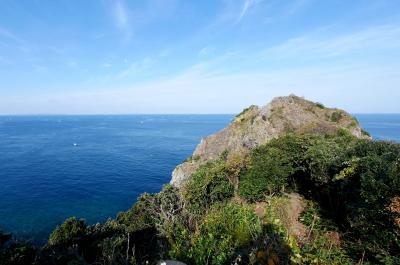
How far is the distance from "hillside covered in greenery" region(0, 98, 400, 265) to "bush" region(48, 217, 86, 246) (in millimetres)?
88

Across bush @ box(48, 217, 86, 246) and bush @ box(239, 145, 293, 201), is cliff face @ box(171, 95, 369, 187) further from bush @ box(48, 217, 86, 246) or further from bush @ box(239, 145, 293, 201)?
bush @ box(239, 145, 293, 201)

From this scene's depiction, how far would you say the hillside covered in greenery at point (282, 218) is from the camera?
720cm

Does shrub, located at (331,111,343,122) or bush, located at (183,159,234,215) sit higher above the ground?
shrub, located at (331,111,343,122)

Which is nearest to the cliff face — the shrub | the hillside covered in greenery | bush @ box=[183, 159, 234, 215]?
the shrub

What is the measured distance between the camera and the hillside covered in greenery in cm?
720

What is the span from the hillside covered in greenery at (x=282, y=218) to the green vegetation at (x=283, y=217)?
3 centimetres

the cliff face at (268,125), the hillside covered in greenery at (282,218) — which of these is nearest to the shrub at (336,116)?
the cliff face at (268,125)

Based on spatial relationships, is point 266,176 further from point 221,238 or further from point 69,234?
point 69,234

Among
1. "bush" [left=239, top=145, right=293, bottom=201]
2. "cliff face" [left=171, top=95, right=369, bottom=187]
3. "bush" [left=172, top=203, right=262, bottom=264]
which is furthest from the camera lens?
"cliff face" [left=171, top=95, right=369, bottom=187]

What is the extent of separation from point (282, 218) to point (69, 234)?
45.8 ft

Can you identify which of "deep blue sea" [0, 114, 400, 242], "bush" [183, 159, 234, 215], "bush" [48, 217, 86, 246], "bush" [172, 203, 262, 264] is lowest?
"deep blue sea" [0, 114, 400, 242]

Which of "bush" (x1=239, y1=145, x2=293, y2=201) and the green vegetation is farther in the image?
"bush" (x1=239, y1=145, x2=293, y2=201)

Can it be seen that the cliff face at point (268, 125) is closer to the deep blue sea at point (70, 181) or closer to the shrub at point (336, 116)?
the shrub at point (336, 116)

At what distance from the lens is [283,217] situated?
1106 cm
